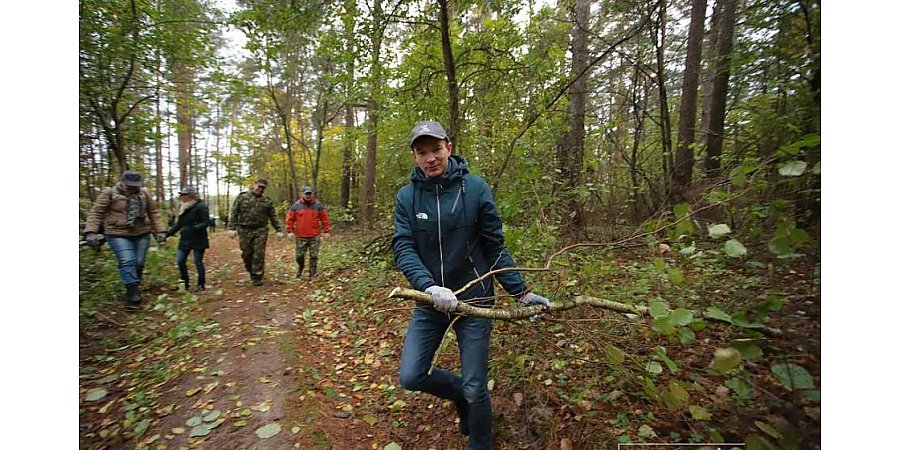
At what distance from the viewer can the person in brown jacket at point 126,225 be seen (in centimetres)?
454

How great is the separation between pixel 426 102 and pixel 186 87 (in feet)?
15.2

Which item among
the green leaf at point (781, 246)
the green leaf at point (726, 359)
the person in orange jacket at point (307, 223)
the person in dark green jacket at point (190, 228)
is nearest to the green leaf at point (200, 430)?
the green leaf at point (726, 359)

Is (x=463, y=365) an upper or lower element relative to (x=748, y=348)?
lower

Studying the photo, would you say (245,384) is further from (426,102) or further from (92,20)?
(426,102)

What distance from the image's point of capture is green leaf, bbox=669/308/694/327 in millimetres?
1552

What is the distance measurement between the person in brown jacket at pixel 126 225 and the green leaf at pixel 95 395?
6.76 feet

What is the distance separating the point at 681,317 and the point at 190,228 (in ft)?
23.7

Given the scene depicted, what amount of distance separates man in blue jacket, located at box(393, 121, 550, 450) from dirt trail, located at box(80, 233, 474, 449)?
35 cm

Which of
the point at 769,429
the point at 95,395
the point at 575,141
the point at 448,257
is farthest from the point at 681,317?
the point at 575,141

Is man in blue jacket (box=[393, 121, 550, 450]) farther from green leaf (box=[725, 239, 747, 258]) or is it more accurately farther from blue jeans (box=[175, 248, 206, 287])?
blue jeans (box=[175, 248, 206, 287])

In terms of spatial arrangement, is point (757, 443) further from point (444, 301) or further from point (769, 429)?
point (444, 301)

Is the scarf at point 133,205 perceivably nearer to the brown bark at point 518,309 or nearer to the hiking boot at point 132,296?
the hiking boot at point 132,296

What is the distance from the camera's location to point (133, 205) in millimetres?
4809

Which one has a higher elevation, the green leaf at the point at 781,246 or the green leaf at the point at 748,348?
the green leaf at the point at 781,246
